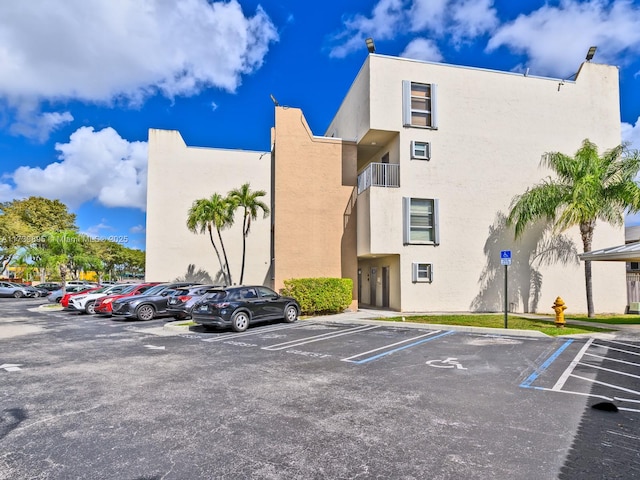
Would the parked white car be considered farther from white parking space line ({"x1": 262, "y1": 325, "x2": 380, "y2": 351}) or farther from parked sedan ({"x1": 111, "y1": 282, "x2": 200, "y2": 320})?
white parking space line ({"x1": 262, "y1": 325, "x2": 380, "y2": 351})

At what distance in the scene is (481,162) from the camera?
1938 cm

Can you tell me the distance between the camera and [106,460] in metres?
3.96

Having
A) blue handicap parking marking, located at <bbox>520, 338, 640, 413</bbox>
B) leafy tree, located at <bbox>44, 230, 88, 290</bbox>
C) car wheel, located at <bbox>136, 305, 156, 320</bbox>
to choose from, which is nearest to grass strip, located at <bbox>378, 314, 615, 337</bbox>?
blue handicap parking marking, located at <bbox>520, 338, 640, 413</bbox>

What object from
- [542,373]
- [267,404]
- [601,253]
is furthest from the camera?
[601,253]

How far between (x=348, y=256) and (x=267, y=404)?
14.5m

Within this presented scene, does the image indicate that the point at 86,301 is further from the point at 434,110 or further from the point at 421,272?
the point at 434,110

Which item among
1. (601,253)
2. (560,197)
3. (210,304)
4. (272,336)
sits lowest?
(272,336)

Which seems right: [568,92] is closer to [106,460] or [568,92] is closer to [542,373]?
[542,373]

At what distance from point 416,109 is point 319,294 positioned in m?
9.67

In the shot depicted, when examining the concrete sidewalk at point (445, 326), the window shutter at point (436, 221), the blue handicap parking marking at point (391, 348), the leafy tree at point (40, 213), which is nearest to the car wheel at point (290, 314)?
the concrete sidewalk at point (445, 326)

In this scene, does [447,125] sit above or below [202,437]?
above

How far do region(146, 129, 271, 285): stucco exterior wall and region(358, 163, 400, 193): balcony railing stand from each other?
11.4 metres

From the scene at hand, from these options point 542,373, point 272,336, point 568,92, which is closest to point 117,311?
point 272,336

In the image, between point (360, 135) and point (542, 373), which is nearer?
point (542, 373)
